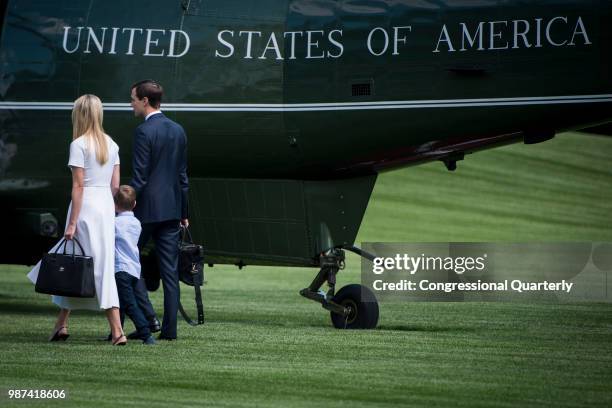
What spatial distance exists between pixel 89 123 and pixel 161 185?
825 mm

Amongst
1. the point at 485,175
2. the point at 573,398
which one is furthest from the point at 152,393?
the point at 485,175

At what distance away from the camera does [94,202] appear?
32.5 feet

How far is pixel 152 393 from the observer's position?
7.68m

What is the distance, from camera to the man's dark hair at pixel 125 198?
10445 millimetres

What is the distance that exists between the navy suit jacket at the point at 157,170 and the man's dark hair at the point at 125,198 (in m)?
0.08

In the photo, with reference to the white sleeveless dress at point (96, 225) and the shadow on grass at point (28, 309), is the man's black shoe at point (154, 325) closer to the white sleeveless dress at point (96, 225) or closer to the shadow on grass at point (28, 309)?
the white sleeveless dress at point (96, 225)

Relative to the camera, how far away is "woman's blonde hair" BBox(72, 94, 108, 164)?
9930mm

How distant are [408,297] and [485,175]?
88.7 ft

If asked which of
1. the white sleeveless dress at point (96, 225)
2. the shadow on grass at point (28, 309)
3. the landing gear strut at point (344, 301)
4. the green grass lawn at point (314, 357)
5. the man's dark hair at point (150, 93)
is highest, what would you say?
A: the man's dark hair at point (150, 93)

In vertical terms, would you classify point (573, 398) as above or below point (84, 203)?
below

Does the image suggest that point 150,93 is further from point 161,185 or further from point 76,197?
point 76,197

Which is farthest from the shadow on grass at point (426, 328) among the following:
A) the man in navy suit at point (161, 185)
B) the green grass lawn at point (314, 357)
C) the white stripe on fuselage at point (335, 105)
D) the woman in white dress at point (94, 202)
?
the woman in white dress at point (94, 202)

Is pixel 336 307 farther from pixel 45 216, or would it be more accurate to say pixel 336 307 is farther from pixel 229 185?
pixel 45 216

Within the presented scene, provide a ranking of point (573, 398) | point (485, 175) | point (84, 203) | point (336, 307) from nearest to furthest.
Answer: point (573, 398), point (84, 203), point (336, 307), point (485, 175)
